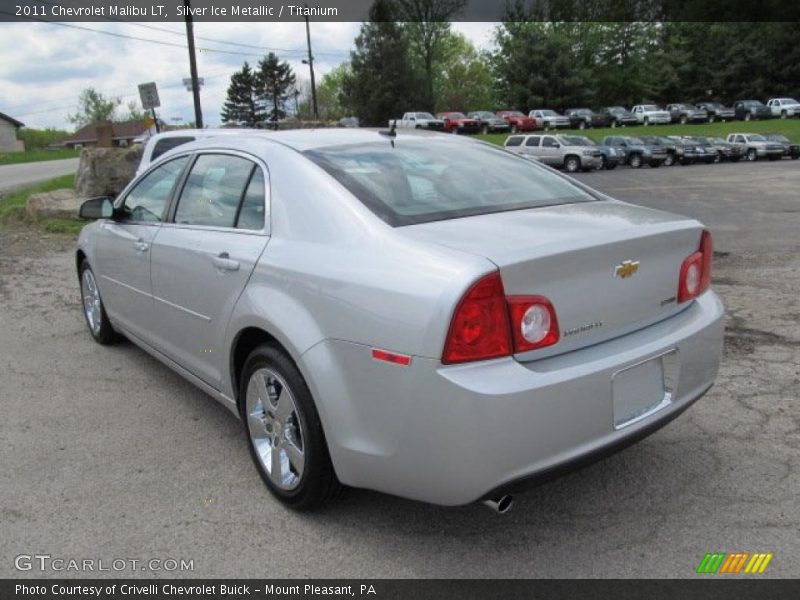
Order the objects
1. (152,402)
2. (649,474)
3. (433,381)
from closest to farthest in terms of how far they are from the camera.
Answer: (433,381) → (649,474) → (152,402)

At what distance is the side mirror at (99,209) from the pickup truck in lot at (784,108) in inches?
2461

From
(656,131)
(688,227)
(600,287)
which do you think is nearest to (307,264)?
(600,287)

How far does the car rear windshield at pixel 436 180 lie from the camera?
2.90 m

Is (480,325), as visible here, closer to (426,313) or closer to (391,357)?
(426,313)

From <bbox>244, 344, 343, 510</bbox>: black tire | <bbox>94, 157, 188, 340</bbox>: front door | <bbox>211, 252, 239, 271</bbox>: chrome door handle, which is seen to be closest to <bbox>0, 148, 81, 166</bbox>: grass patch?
<bbox>94, 157, 188, 340</bbox>: front door

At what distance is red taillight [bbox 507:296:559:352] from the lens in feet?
7.68

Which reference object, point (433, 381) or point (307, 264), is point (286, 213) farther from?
point (433, 381)

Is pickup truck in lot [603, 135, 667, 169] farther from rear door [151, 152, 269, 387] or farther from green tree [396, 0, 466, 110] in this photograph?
green tree [396, 0, 466, 110]

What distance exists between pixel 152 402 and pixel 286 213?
194 cm

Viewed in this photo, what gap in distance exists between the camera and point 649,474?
10.7 ft

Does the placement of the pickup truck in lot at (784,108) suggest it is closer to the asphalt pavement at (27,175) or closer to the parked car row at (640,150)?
the parked car row at (640,150)

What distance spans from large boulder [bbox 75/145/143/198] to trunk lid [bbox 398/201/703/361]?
42.7 feet

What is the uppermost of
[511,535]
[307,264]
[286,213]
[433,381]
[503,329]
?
[286,213]
